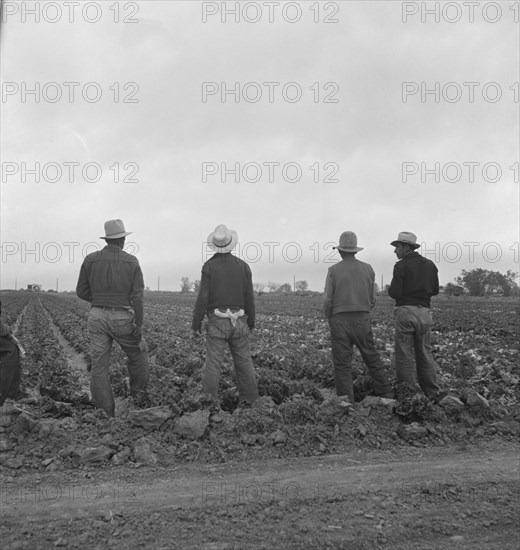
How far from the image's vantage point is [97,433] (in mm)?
4859

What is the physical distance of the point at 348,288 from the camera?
6.21 meters

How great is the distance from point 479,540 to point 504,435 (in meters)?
2.30

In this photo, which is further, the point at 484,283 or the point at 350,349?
the point at 484,283

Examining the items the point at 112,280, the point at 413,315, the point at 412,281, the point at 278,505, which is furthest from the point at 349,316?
the point at 278,505

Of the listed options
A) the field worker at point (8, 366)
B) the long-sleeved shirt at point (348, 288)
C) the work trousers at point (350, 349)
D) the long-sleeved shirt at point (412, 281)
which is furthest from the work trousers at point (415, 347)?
the field worker at point (8, 366)

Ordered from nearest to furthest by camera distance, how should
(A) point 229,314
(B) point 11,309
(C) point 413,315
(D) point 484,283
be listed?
(A) point 229,314, (C) point 413,315, (B) point 11,309, (D) point 484,283

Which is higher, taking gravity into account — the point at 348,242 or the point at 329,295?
the point at 348,242

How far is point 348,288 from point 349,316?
0.33m

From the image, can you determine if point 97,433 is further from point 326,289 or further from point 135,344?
point 326,289

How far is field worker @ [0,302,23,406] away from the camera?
600 cm


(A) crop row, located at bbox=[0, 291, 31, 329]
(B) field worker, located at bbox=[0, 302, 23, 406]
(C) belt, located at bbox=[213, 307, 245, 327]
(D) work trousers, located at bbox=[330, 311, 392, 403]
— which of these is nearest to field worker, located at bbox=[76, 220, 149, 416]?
(C) belt, located at bbox=[213, 307, 245, 327]

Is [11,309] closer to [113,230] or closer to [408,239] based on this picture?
[113,230]

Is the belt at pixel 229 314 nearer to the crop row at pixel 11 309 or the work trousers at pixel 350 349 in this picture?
the work trousers at pixel 350 349

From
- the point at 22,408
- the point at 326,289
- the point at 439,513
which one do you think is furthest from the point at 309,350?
the point at 439,513
